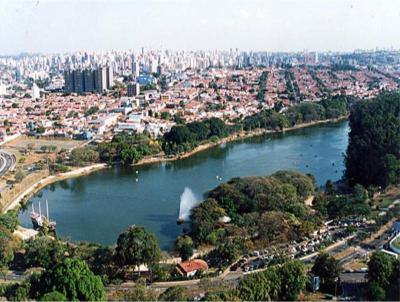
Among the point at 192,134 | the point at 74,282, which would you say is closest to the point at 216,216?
the point at 74,282

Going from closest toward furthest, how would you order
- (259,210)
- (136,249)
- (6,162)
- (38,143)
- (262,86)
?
(136,249)
(259,210)
(6,162)
(38,143)
(262,86)

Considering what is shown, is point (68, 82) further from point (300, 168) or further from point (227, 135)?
point (300, 168)

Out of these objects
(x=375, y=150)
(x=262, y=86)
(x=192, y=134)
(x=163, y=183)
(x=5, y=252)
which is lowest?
(x=163, y=183)

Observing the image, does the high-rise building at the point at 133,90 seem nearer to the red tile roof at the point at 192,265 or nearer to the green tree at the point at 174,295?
the red tile roof at the point at 192,265

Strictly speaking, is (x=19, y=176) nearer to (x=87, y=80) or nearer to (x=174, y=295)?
(x=174, y=295)

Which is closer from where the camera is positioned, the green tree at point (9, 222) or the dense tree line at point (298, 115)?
the green tree at point (9, 222)

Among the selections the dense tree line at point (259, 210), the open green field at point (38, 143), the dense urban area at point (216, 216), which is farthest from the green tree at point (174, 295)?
the open green field at point (38, 143)

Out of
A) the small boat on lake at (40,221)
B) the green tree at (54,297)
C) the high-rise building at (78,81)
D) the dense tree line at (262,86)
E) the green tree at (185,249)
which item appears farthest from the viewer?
the high-rise building at (78,81)
